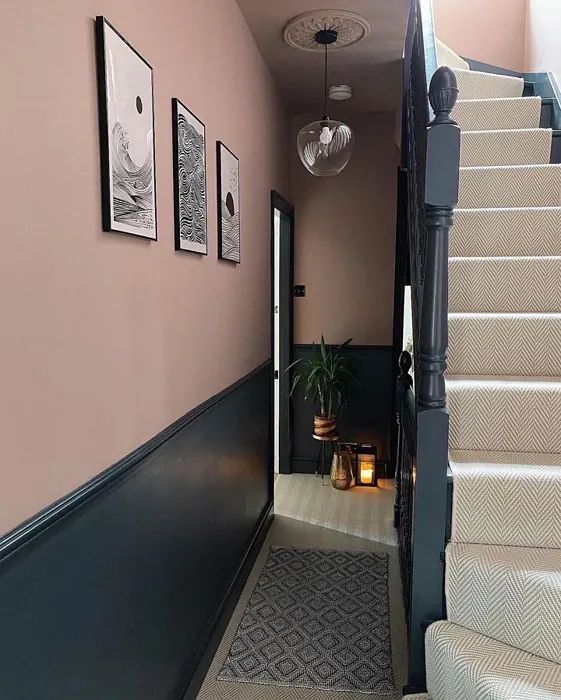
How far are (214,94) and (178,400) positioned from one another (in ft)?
4.12

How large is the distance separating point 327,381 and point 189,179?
243 centimetres

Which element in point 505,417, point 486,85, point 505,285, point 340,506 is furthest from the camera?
point 340,506

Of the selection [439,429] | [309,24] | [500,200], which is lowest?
[439,429]

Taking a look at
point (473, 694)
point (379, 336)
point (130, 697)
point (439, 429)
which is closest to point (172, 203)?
point (439, 429)

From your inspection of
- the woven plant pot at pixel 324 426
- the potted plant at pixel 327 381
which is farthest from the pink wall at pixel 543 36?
the woven plant pot at pixel 324 426

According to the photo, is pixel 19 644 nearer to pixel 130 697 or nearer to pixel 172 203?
pixel 130 697

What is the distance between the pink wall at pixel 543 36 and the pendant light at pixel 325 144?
1320 mm

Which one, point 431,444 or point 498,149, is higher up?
point 498,149

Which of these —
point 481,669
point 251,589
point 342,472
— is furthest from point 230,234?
point 342,472

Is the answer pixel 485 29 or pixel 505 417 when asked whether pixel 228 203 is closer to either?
pixel 505 417

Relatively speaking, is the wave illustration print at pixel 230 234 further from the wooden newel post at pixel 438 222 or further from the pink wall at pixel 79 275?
the wooden newel post at pixel 438 222

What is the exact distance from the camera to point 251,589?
8.61 feet

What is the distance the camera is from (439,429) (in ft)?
5.10

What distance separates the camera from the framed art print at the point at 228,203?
222 centimetres
